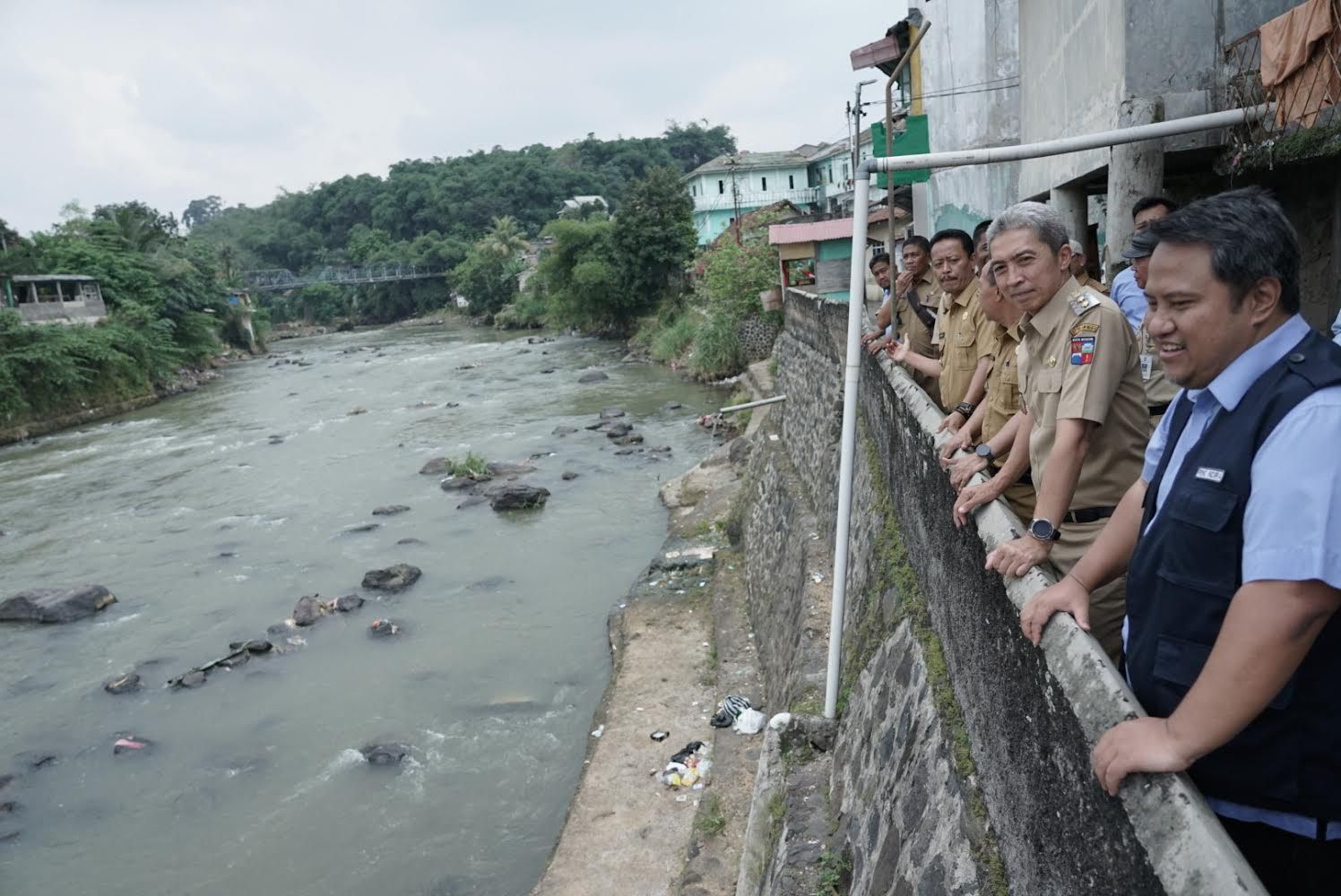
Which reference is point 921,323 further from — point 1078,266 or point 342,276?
point 342,276

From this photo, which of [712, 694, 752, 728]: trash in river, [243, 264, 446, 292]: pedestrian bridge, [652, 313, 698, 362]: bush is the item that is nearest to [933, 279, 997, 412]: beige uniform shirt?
[712, 694, 752, 728]: trash in river

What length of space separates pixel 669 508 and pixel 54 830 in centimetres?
900

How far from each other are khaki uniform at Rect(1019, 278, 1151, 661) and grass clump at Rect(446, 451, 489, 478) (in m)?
15.4

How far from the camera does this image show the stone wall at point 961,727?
1671 mm

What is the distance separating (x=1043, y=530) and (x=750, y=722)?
4829 mm

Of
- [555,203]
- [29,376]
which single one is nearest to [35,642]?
[29,376]

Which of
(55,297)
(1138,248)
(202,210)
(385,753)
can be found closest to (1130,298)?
(1138,248)

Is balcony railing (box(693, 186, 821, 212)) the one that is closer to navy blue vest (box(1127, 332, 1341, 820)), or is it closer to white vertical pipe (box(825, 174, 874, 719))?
white vertical pipe (box(825, 174, 874, 719))

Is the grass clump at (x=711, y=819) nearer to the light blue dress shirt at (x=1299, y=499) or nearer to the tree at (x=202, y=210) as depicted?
the light blue dress shirt at (x=1299, y=499)

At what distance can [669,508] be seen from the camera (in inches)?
572

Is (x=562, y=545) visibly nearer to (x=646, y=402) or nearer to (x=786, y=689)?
(x=786, y=689)

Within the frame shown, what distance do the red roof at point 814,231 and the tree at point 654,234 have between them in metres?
13.1

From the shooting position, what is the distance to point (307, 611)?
12055mm

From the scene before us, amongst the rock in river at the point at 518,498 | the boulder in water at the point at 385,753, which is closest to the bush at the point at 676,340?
the rock in river at the point at 518,498
